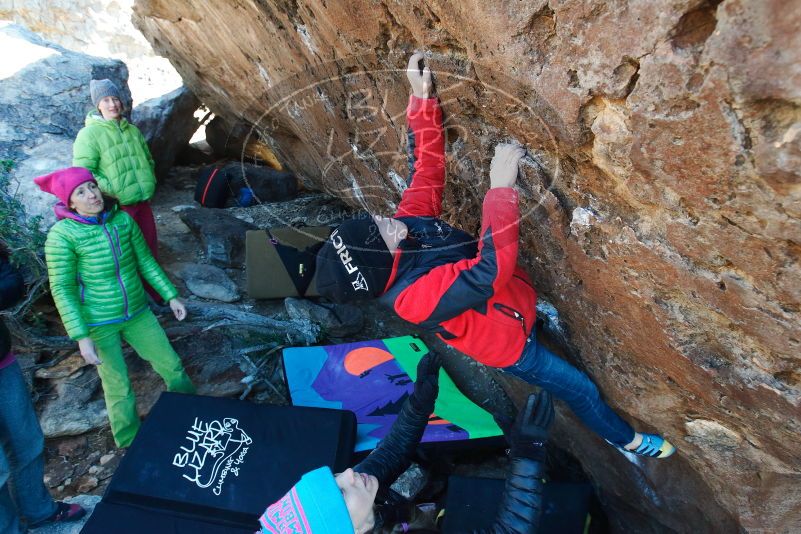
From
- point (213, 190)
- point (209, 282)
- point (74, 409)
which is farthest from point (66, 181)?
point (213, 190)

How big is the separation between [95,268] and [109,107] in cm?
145

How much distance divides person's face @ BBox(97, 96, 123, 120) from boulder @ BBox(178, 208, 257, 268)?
172cm

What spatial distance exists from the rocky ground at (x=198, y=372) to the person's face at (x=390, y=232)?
6.32 ft

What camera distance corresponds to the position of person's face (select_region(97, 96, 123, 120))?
374cm

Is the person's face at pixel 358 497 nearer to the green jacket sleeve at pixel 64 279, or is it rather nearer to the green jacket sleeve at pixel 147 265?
the green jacket sleeve at pixel 64 279

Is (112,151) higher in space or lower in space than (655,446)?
higher

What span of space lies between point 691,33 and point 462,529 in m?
2.34

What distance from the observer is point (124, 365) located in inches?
129

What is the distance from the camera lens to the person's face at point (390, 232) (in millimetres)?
2139

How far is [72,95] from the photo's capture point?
5.20 meters

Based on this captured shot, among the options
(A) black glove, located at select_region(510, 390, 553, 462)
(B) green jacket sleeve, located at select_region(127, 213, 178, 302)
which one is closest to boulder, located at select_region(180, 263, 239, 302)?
(B) green jacket sleeve, located at select_region(127, 213, 178, 302)

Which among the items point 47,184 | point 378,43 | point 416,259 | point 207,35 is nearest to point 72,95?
point 207,35

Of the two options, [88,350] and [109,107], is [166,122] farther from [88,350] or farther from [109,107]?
[88,350]

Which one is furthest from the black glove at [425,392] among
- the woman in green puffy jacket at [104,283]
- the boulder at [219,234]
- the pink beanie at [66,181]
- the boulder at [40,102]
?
the boulder at [40,102]
